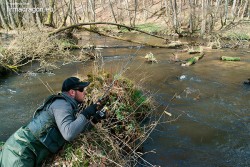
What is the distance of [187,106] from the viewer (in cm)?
938

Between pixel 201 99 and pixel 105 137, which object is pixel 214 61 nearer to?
pixel 201 99

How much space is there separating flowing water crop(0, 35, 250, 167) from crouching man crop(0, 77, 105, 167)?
9.17 feet

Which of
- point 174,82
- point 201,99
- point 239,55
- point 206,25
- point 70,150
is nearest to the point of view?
point 70,150

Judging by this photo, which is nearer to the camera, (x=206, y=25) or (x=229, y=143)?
(x=229, y=143)

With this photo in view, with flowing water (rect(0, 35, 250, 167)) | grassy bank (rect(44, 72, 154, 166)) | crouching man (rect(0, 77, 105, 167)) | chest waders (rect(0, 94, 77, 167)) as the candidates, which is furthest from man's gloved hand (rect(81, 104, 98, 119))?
flowing water (rect(0, 35, 250, 167))

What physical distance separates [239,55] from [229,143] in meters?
11.9

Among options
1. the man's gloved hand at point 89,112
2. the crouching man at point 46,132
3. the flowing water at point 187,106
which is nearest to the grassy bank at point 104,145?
the crouching man at point 46,132

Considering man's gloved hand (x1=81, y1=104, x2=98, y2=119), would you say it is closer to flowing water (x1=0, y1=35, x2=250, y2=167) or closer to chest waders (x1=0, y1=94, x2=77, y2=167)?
chest waders (x1=0, y1=94, x2=77, y2=167)

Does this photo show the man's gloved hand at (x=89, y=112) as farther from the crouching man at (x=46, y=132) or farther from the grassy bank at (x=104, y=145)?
the grassy bank at (x=104, y=145)

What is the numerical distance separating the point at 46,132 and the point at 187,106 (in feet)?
20.6

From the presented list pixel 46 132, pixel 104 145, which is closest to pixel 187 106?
pixel 104 145

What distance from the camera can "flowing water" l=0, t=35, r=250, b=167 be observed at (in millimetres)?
6648

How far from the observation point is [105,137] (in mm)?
4961

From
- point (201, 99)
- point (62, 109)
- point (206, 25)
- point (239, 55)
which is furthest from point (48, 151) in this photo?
point (206, 25)
